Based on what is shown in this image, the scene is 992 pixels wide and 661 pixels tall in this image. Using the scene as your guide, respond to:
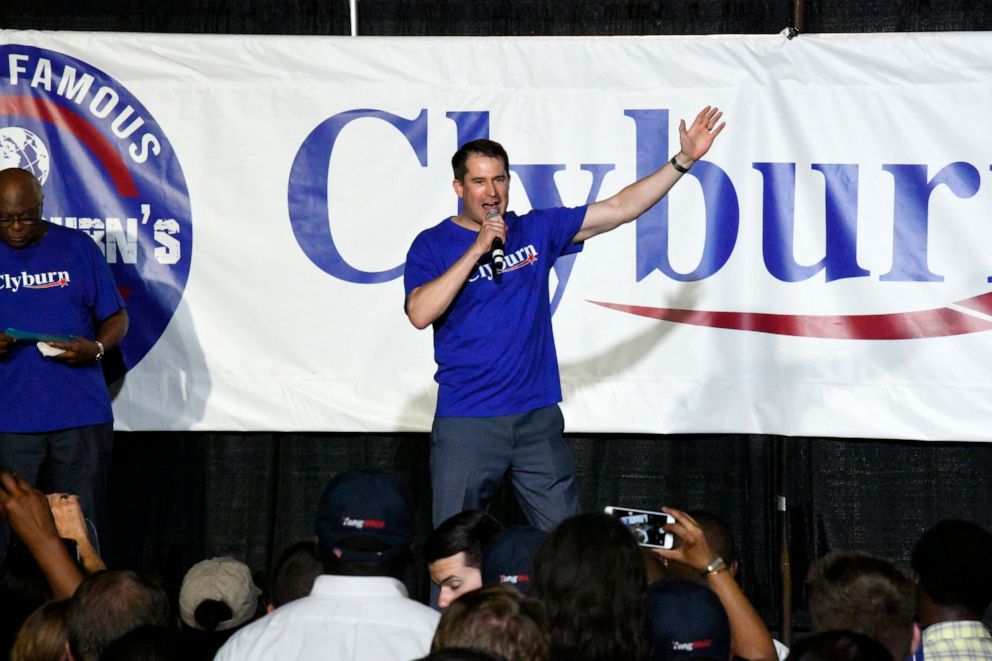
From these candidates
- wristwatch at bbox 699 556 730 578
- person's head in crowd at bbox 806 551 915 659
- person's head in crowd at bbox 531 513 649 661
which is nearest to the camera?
person's head in crowd at bbox 531 513 649 661

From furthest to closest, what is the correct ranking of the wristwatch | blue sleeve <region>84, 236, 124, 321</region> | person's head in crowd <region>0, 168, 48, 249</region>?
blue sleeve <region>84, 236, 124, 321</region>, person's head in crowd <region>0, 168, 48, 249</region>, the wristwatch

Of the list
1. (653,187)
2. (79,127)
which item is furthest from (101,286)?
(653,187)

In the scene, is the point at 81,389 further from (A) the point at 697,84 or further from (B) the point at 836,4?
(B) the point at 836,4

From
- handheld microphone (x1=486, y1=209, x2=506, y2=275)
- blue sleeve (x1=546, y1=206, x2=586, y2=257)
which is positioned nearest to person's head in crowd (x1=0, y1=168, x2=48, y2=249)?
handheld microphone (x1=486, y1=209, x2=506, y2=275)

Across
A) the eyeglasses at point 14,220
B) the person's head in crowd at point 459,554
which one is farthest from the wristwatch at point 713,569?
the eyeglasses at point 14,220

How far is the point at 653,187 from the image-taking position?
15.2 ft

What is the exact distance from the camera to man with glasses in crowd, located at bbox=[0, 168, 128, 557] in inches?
199

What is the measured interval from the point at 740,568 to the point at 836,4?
235cm

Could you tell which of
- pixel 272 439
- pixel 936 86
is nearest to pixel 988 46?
pixel 936 86

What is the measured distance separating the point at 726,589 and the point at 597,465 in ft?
8.44

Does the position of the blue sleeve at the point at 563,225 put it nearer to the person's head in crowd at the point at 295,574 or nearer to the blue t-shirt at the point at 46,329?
the person's head in crowd at the point at 295,574

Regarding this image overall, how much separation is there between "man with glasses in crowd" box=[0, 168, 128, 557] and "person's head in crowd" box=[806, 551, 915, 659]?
10.2 feet

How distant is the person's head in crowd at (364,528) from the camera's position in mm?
2730

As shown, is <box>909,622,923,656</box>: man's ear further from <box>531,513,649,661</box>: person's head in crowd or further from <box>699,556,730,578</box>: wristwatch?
<box>531,513,649,661</box>: person's head in crowd
